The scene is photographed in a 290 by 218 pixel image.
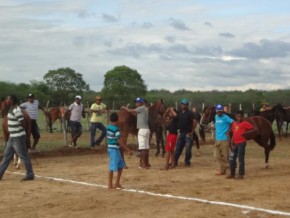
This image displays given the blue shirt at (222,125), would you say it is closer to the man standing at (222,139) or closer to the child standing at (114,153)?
the man standing at (222,139)

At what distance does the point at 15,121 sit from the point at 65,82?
63.6 m

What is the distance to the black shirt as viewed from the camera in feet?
50.1

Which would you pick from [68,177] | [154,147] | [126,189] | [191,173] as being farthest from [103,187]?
A: [154,147]

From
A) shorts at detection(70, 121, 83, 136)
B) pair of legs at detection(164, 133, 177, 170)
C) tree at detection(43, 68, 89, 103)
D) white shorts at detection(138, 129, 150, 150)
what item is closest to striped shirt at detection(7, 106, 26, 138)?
white shorts at detection(138, 129, 150, 150)

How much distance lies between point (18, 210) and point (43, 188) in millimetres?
2367

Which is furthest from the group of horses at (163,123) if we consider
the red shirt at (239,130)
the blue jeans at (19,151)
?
the blue jeans at (19,151)

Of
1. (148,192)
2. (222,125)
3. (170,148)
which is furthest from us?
(170,148)

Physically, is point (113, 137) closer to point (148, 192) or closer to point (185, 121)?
point (148, 192)

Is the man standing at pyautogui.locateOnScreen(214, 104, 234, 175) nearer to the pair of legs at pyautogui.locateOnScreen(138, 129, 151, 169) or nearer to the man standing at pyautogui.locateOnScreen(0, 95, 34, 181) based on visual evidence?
the pair of legs at pyautogui.locateOnScreen(138, 129, 151, 169)

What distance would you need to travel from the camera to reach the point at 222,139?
13688mm

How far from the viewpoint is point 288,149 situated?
22.1 m

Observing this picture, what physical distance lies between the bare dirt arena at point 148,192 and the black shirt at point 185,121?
44.8 inches

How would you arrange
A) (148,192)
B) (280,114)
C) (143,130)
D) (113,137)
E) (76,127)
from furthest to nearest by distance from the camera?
(280,114) < (76,127) < (143,130) < (113,137) < (148,192)

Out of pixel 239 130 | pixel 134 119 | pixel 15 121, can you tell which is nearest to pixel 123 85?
pixel 134 119
